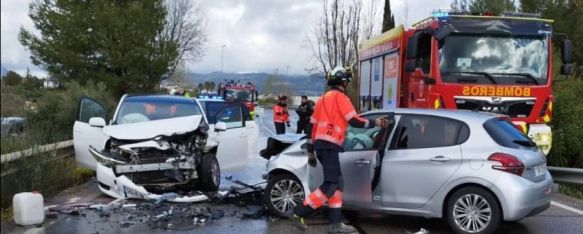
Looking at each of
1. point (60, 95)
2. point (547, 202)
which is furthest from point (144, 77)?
point (547, 202)

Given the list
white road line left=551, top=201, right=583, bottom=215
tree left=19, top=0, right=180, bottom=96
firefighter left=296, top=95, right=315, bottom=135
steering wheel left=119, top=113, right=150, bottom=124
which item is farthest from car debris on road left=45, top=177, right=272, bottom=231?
tree left=19, top=0, right=180, bottom=96

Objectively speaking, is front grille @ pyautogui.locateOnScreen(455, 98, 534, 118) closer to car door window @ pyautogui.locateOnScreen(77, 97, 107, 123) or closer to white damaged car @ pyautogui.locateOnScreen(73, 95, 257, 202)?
white damaged car @ pyautogui.locateOnScreen(73, 95, 257, 202)

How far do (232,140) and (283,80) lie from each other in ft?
286

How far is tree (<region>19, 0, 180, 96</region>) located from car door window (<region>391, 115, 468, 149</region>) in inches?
644

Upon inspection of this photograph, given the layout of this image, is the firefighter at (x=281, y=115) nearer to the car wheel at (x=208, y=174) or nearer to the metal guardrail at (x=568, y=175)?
the car wheel at (x=208, y=174)

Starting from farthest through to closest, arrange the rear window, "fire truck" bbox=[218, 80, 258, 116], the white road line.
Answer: "fire truck" bbox=[218, 80, 258, 116], the white road line, the rear window

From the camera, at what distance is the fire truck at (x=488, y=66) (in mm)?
10961

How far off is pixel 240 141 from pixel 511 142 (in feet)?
17.3

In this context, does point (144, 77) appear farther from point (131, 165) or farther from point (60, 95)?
point (131, 165)

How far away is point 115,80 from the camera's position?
2277 centimetres

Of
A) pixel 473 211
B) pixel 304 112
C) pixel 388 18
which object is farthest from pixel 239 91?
pixel 473 211

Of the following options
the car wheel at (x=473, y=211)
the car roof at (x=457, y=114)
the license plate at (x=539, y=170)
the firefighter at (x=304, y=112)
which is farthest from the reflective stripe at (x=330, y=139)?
the firefighter at (x=304, y=112)

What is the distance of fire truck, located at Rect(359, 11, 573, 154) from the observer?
10961 millimetres

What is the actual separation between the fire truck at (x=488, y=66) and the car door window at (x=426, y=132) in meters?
3.50
